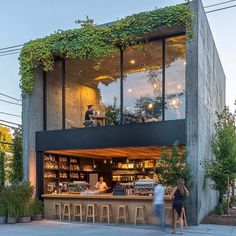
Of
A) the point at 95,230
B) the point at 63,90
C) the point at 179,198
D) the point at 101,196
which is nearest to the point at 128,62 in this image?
the point at 63,90

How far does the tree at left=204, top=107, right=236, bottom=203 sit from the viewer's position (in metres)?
15.9

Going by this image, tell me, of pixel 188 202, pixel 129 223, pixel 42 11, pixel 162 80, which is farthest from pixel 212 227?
pixel 42 11

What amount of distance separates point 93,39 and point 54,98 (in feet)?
13.3

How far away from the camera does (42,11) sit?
781 inches

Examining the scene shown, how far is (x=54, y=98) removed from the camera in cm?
1881

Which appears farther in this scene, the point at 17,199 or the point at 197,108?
the point at 17,199

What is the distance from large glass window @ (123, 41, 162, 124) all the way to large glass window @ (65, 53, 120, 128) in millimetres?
616

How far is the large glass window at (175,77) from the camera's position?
15.2 meters

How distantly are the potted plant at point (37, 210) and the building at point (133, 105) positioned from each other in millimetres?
1044

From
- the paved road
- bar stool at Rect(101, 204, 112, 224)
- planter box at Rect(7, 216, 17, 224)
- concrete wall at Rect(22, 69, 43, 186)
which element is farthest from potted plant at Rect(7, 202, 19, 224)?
bar stool at Rect(101, 204, 112, 224)

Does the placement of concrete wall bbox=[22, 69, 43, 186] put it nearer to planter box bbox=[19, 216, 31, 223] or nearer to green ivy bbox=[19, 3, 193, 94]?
green ivy bbox=[19, 3, 193, 94]

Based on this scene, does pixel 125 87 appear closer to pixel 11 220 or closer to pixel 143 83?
pixel 143 83

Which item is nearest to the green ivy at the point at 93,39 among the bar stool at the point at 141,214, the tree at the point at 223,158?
the tree at the point at 223,158

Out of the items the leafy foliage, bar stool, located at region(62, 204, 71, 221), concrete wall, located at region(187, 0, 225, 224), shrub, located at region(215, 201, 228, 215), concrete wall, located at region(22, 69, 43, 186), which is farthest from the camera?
concrete wall, located at region(22, 69, 43, 186)
